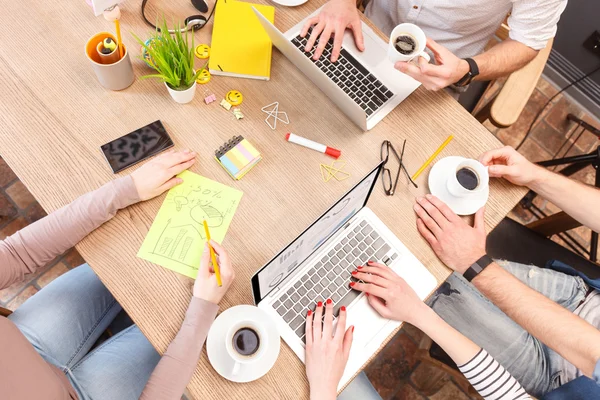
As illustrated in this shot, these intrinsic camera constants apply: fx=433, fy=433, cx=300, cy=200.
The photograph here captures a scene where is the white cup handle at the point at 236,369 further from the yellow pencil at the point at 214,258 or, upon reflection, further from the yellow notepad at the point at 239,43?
the yellow notepad at the point at 239,43

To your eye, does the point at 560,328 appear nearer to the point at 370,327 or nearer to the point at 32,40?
the point at 370,327

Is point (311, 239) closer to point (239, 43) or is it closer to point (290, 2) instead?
point (239, 43)

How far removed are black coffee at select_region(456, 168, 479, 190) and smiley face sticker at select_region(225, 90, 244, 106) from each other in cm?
62

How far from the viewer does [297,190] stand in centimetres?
113

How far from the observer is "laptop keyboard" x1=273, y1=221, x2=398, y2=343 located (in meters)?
1.03

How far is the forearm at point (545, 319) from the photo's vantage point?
1038 mm

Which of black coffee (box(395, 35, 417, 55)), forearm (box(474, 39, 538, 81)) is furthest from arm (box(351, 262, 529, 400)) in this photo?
forearm (box(474, 39, 538, 81))

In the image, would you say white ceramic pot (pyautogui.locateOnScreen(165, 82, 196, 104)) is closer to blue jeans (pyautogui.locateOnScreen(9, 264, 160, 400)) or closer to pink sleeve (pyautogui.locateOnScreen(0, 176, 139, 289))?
pink sleeve (pyautogui.locateOnScreen(0, 176, 139, 289))

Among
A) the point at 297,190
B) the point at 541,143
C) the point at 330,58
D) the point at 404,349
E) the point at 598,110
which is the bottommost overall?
the point at 404,349

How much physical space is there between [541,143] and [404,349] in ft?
4.30

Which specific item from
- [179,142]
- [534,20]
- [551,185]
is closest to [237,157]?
[179,142]

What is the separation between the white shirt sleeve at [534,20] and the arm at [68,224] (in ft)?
3.74

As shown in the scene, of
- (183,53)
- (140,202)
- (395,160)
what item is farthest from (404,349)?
(183,53)

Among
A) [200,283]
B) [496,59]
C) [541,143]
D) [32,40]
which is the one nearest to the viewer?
[200,283]
